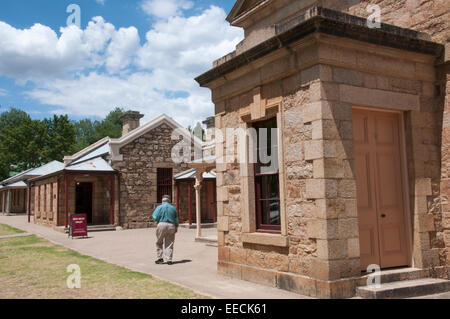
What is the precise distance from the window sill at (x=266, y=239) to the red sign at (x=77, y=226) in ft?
36.8

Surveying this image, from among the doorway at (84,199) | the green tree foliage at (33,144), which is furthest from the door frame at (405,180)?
the green tree foliage at (33,144)

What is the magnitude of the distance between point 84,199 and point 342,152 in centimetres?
1982

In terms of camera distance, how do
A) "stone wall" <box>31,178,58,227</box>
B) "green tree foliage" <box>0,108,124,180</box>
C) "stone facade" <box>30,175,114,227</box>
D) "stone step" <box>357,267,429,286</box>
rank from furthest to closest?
"green tree foliage" <box>0,108,124,180</box> < "stone wall" <box>31,178,58,227</box> < "stone facade" <box>30,175,114,227</box> < "stone step" <box>357,267,429,286</box>

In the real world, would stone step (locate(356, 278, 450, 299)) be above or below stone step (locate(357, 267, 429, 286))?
below

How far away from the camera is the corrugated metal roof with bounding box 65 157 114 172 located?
19906mm

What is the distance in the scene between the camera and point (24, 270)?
876cm

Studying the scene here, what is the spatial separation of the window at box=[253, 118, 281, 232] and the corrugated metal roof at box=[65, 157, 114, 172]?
1449 cm

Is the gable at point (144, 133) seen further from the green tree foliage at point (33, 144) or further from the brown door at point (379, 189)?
the green tree foliage at point (33, 144)

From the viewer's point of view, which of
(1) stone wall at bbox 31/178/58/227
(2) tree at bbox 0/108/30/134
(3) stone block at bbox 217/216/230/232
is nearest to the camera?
(3) stone block at bbox 217/216/230/232

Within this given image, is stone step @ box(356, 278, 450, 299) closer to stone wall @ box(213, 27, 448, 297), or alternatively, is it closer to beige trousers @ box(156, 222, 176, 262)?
stone wall @ box(213, 27, 448, 297)

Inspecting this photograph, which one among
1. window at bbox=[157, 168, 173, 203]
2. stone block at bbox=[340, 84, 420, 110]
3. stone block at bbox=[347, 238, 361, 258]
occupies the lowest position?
stone block at bbox=[347, 238, 361, 258]

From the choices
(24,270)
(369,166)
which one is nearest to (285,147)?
(369,166)

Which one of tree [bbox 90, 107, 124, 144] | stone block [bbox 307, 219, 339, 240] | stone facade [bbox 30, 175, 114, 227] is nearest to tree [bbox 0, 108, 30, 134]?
tree [bbox 90, 107, 124, 144]

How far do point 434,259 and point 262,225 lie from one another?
2.78 metres
